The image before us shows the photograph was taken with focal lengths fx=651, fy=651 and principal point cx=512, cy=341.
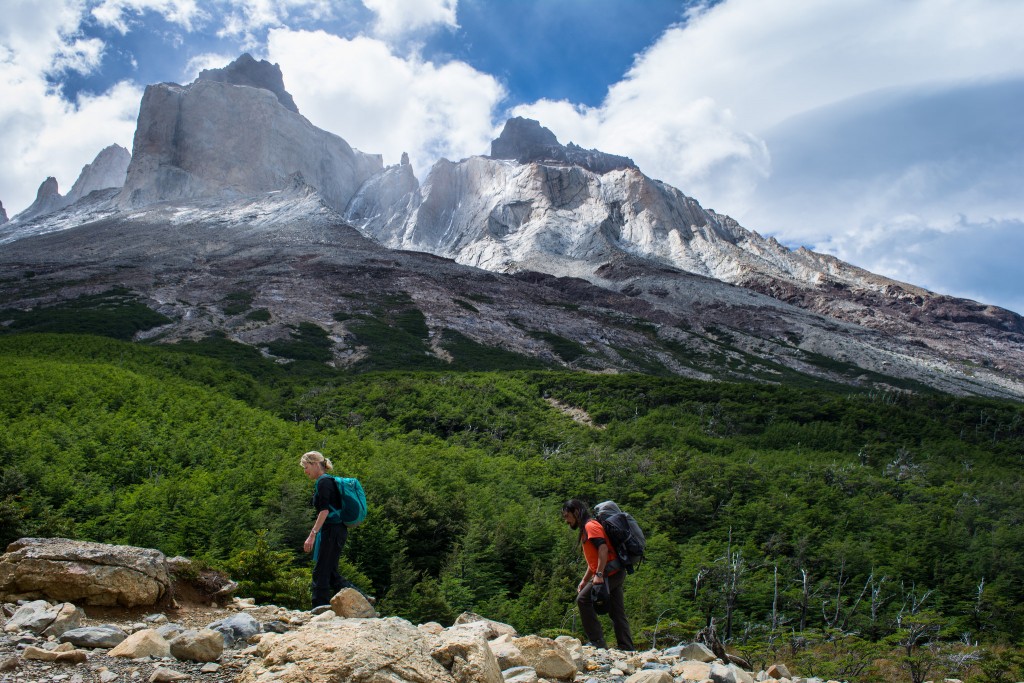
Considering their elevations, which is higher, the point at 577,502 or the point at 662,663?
the point at 577,502

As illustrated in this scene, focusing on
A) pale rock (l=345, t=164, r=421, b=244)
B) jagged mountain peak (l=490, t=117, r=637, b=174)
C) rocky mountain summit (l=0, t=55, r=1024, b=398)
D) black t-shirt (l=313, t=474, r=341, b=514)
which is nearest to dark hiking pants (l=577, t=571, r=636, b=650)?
black t-shirt (l=313, t=474, r=341, b=514)

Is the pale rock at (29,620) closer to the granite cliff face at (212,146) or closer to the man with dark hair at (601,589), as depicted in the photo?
the man with dark hair at (601,589)

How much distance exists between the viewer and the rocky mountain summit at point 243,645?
136 inches

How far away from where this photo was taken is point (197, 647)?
13.3ft

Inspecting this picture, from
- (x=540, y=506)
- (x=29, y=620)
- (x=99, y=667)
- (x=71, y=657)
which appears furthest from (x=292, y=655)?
(x=540, y=506)

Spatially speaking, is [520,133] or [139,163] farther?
[520,133]

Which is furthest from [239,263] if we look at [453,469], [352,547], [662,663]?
[662,663]

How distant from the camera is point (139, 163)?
4897 inches

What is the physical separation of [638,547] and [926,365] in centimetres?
7969

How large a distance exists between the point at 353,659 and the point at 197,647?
141 cm

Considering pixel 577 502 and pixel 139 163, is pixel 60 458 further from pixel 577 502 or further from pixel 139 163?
pixel 139 163

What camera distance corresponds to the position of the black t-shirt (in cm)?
697

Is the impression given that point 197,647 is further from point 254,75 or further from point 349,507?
point 254,75

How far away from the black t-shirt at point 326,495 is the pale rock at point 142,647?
275cm
